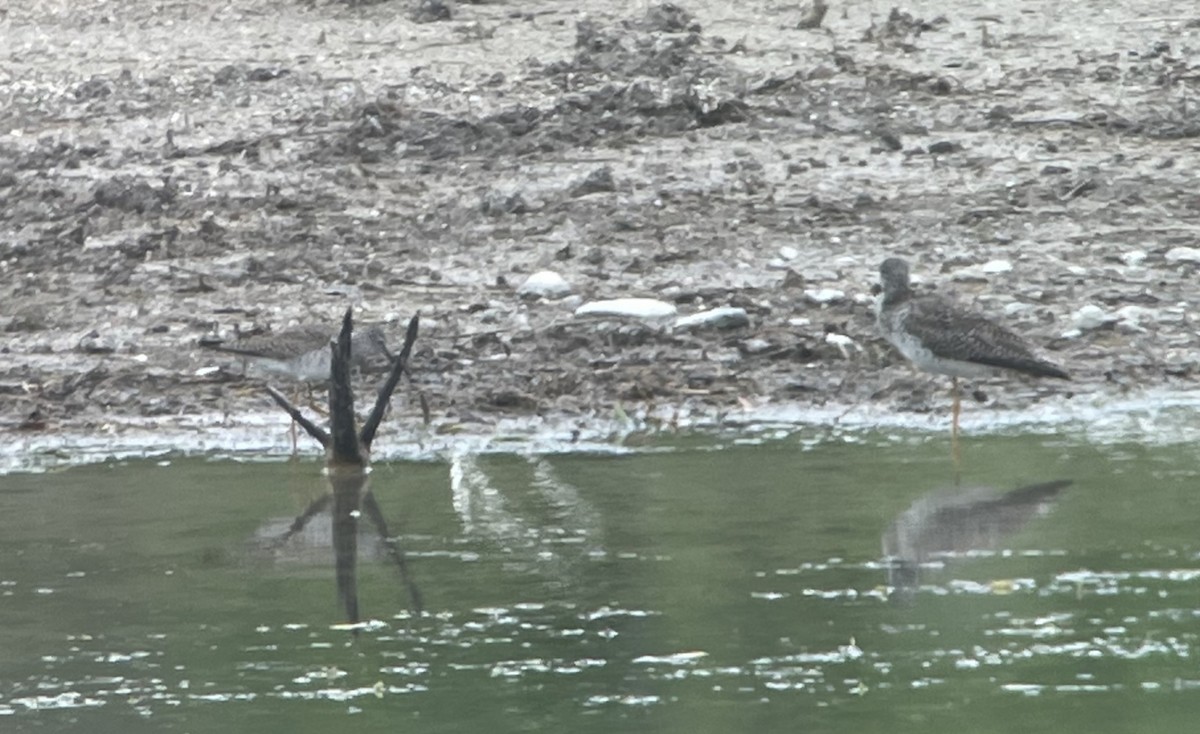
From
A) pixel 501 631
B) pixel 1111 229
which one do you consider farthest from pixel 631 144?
pixel 501 631

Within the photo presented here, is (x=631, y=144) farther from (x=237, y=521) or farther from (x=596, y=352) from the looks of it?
(x=237, y=521)

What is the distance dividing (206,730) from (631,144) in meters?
8.60

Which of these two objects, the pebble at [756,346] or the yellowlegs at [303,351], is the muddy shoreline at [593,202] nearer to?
the pebble at [756,346]

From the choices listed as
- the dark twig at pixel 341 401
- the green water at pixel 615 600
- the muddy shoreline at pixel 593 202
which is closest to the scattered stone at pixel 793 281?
the muddy shoreline at pixel 593 202

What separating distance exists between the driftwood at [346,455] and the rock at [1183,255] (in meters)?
4.49

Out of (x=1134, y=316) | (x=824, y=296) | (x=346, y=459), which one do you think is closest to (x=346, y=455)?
(x=346, y=459)

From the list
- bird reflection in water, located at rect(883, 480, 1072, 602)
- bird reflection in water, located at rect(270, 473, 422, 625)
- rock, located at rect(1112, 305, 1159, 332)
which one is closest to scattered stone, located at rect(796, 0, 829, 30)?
rock, located at rect(1112, 305, 1159, 332)

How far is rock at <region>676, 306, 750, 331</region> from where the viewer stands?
11008 millimetres

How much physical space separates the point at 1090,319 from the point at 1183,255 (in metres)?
1.10

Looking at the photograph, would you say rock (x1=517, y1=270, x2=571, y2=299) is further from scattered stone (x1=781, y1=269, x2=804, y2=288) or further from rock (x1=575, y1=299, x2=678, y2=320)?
scattered stone (x1=781, y1=269, x2=804, y2=288)

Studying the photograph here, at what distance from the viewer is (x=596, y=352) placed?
10.8 m

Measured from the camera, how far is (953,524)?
7.84 m

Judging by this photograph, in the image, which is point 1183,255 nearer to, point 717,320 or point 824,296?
point 824,296

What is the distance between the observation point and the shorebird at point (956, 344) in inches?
380
